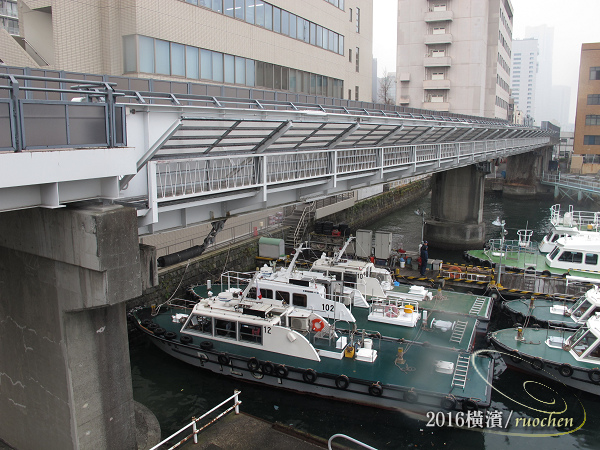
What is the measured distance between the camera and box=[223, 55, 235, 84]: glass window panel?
86.6ft

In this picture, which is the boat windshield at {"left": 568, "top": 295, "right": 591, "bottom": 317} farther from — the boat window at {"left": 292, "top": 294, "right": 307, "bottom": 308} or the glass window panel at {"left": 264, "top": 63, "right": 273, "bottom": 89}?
the glass window panel at {"left": 264, "top": 63, "right": 273, "bottom": 89}

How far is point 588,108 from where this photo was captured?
69.5m

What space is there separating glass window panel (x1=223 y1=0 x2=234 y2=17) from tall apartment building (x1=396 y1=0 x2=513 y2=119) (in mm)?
49364

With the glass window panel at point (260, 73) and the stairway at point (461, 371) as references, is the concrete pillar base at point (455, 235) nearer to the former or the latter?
the glass window panel at point (260, 73)

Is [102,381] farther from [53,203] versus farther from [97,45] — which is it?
[97,45]

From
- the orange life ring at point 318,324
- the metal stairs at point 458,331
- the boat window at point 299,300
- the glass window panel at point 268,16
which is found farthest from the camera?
the glass window panel at point 268,16

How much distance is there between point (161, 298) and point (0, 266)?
11.8 metres

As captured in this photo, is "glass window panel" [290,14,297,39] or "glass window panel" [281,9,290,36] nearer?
"glass window panel" [281,9,290,36]

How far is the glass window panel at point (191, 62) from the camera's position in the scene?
78.2ft

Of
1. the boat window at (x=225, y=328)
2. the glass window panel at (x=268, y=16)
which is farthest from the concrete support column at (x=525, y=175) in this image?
the boat window at (x=225, y=328)

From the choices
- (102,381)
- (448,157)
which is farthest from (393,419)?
(448,157)

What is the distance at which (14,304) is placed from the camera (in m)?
9.32

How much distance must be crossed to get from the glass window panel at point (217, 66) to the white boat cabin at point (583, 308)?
19296mm

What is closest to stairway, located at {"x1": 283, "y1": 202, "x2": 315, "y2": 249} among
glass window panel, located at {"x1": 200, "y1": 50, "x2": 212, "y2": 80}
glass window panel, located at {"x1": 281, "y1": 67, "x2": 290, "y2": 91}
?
glass window panel, located at {"x1": 281, "y1": 67, "x2": 290, "y2": 91}
